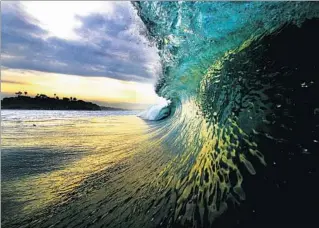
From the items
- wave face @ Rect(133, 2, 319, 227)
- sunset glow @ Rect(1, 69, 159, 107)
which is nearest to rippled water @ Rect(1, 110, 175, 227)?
sunset glow @ Rect(1, 69, 159, 107)

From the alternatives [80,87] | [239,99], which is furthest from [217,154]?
[80,87]

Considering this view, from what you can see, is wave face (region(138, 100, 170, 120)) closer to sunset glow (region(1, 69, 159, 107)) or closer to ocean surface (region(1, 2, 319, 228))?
ocean surface (region(1, 2, 319, 228))

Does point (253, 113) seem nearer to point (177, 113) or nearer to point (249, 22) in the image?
point (249, 22)

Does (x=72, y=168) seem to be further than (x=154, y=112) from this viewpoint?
Answer: No

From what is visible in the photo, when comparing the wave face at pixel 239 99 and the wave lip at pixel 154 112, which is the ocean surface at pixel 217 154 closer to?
the wave face at pixel 239 99

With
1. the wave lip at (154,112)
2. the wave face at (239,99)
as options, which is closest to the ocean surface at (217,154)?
the wave face at (239,99)

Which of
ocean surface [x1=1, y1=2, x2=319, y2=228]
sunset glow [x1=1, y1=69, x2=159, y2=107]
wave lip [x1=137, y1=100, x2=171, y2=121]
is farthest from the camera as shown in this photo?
wave lip [x1=137, y1=100, x2=171, y2=121]

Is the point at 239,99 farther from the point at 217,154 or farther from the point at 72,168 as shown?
the point at 72,168
